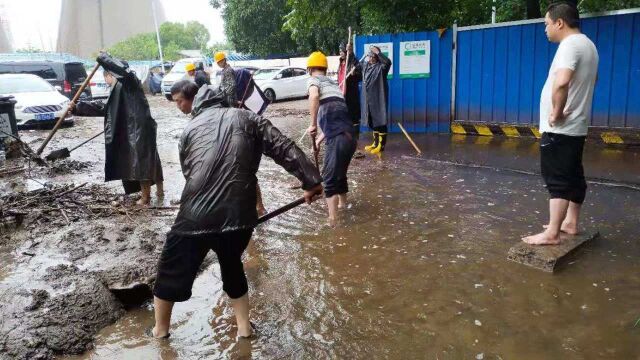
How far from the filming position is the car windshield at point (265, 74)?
70.6 feet

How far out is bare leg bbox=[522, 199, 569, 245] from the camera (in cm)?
401

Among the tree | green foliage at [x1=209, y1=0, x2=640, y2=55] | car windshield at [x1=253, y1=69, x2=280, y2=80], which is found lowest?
car windshield at [x1=253, y1=69, x2=280, y2=80]

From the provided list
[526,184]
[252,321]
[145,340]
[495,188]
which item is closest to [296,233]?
[252,321]

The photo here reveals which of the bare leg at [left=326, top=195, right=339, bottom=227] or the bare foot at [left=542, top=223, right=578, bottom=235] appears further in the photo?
the bare leg at [left=326, top=195, right=339, bottom=227]

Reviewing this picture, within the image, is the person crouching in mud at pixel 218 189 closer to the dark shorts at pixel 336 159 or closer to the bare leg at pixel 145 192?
the dark shorts at pixel 336 159

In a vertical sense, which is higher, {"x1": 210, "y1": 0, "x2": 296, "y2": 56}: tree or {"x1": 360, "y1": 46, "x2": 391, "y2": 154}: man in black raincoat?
{"x1": 210, "y1": 0, "x2": 296, "y2": 56}: tree

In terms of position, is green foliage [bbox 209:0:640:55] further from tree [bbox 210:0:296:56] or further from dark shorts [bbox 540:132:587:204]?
tree [bbox 210:0:296:56]

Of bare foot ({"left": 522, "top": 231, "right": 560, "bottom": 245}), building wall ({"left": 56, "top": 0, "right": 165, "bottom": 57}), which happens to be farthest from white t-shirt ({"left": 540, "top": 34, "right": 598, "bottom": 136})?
building wall ({"left": 56, "top": 0, "right": 165, "bottom": 57})

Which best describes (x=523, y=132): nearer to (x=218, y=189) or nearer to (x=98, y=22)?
(x=218, y=189)

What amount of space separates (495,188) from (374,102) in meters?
3.10

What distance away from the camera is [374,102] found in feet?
29.2

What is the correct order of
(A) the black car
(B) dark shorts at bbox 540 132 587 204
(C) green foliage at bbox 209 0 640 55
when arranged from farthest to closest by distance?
(A) the black car < (C) green foliage at bbox 209 0 640 55 < (B) dark shorts at bbox 540 132 587 204

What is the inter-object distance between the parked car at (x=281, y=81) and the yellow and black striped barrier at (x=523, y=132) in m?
11.7

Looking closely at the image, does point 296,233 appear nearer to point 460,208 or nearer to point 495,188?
point 460,208
